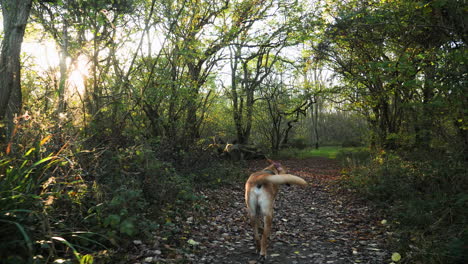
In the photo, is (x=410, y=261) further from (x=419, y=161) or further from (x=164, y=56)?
(x=164, y=56)

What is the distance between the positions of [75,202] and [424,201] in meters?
6.32

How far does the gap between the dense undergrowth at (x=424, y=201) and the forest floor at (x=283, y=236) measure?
0.38 m

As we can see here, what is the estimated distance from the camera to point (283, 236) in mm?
5609

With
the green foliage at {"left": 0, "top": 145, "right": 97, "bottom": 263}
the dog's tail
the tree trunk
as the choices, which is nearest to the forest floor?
the green foliage at {"left": 0, "top": 145, "right": 97, "bottom": 263}

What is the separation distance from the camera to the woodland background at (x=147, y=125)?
12.5 ft

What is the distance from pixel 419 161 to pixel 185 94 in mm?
7257

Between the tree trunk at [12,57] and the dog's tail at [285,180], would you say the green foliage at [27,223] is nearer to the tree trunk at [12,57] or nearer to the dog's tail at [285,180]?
the tree trunk at [12,57]

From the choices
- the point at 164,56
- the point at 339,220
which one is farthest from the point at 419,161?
the point at 164,56

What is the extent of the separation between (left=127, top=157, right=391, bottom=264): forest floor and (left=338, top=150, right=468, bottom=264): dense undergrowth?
1.23ft

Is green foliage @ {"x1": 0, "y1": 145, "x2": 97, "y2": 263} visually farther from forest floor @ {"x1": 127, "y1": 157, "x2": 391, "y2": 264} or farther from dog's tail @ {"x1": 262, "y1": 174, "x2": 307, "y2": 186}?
dog's tail @ {"x1": 262, "y1": 174, "x2": 307, "y2": 186}

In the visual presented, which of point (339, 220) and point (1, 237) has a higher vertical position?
point (1, 237)

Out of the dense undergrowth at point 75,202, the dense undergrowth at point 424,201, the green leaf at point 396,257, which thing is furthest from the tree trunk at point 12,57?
the dense undergrowth at point 424,201

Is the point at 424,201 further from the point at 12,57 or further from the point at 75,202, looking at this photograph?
the point at 12,57

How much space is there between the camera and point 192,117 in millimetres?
10547
